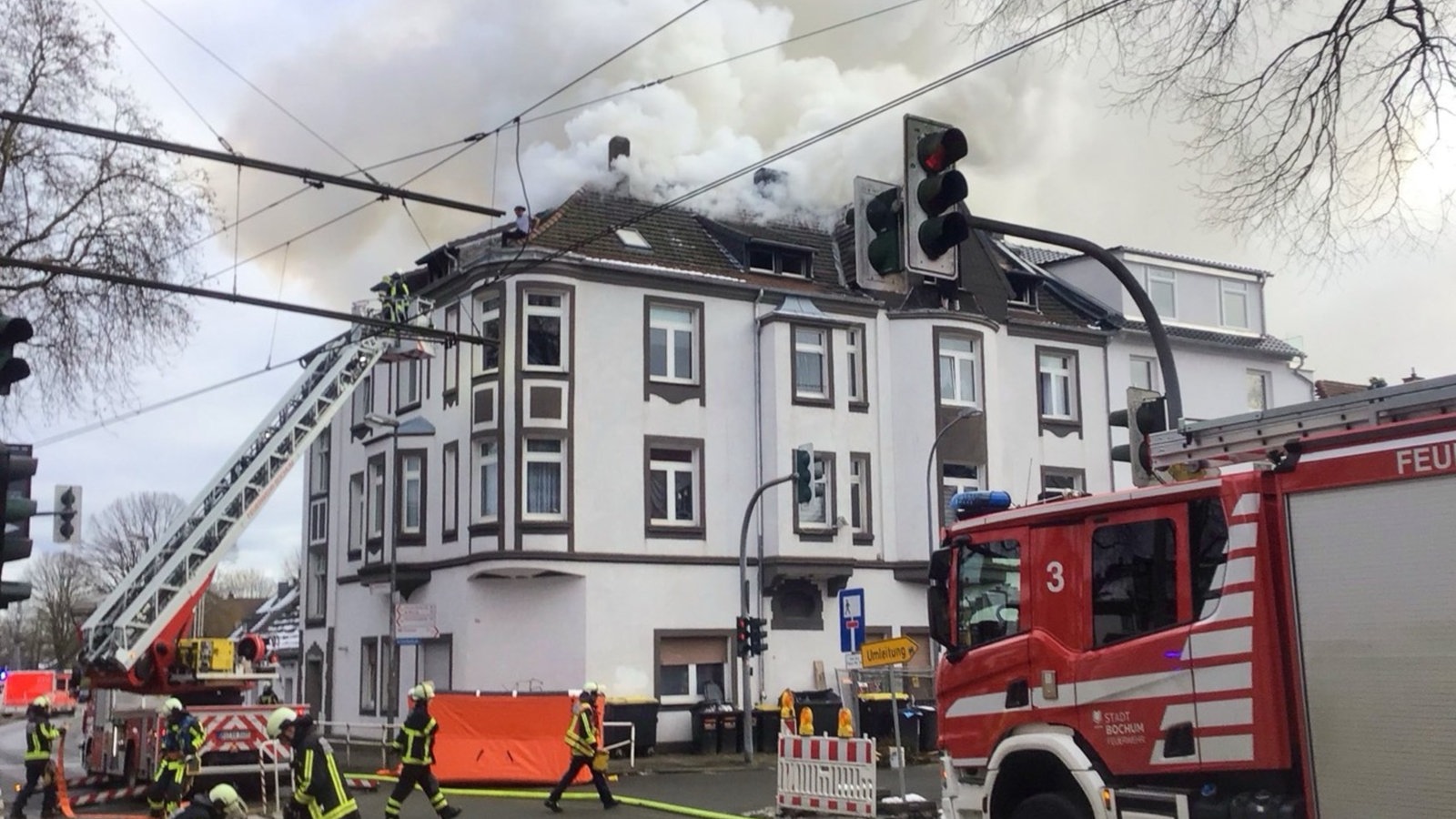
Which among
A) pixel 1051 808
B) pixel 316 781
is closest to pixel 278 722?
pixel 316 781

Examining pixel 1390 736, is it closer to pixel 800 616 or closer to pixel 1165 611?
pixel 1165 611

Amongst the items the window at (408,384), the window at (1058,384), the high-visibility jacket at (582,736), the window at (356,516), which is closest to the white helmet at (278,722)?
the high-visibility jacket at (582,736)

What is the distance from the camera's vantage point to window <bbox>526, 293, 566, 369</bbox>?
29016 mm

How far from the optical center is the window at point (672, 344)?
99.2 feet

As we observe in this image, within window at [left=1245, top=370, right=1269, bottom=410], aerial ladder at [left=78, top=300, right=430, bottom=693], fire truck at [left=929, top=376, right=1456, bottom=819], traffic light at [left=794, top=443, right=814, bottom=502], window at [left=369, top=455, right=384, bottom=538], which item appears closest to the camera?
fire truck at [left=929, top=376, right=1456, bottom=819]

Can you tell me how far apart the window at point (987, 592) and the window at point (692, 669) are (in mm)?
18951

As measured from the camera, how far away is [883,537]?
31.7 metres

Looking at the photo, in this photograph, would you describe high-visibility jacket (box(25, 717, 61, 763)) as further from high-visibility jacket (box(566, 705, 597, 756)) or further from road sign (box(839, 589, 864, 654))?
road sign (box(839, 589, 864, 654))

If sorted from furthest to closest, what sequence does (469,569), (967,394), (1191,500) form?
(967,394) → (469,569) → (1191,500)

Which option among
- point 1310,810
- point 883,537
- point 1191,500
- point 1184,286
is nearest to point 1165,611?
point 1191,500

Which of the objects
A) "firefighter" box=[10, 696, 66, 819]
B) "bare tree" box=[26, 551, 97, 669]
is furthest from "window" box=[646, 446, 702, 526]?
"bare tree" box=[26, 551, 97, 669]

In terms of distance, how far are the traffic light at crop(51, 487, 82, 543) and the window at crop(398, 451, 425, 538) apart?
1070cm

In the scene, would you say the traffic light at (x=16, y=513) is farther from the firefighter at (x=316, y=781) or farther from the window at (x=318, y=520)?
the window at (x=318, y=520)

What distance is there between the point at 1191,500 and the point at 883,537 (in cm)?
2293
